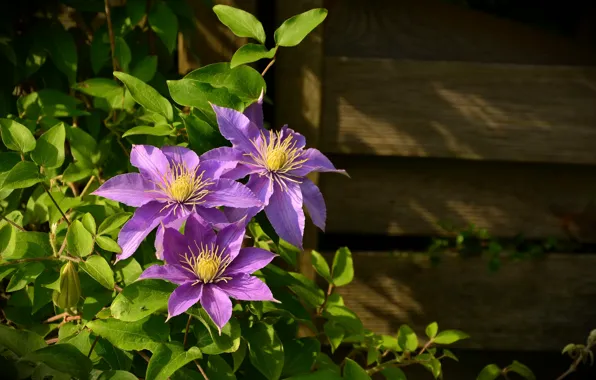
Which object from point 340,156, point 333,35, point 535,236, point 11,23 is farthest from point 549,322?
point 11,23

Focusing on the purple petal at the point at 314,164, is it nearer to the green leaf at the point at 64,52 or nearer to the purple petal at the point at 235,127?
the purple petal at the point at 235,127

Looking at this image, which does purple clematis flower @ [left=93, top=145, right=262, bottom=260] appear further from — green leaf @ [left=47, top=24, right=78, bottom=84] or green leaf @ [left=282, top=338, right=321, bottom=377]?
green leaf @ [left=47, top=24, right=78, bottom=84]

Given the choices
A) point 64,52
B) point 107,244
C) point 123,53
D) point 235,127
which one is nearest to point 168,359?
point 107,244

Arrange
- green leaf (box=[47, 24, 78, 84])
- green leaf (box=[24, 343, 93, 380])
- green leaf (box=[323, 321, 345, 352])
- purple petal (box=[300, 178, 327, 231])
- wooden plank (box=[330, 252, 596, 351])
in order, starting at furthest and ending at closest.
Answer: wooden plank (box=[330, 252, 596, 351]) < green leaf (box=[47, 24, 78, 84]) < green leaf (box=[323, 321, 345, 352]) < purple petal (box=[300, 178, 327, 231]) < green leaf (box=[24, 343, 93, 380])

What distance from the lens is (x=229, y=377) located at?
76 cm

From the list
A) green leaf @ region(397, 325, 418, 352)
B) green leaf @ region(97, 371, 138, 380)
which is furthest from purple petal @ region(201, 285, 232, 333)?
green leaf @ region(397, 325, 418, 352)

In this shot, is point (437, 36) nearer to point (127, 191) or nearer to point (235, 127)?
point (235, 127)

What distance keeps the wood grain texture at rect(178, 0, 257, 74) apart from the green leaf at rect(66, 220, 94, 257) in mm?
522

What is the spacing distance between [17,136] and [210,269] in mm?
334

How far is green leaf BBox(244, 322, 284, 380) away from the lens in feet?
2.52

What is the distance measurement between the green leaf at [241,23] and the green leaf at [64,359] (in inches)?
16.4

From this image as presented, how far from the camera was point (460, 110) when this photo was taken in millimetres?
1304

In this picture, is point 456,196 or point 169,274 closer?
point 169,274

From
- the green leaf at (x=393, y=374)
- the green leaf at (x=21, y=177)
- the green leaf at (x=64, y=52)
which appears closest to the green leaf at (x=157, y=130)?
the green leaf at (x=21, y=177)
